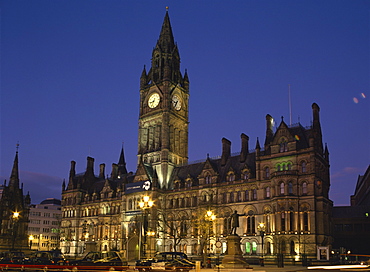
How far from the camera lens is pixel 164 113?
320ft

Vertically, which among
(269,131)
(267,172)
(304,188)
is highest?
(269,131)

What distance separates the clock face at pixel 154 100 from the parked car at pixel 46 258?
186ft

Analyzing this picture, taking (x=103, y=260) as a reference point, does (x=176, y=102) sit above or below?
above

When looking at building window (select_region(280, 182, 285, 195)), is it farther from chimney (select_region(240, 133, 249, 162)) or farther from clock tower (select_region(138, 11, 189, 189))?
clock tower (select_region(138, 11, 189, 189))

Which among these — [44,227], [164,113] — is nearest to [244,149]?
[164,113]

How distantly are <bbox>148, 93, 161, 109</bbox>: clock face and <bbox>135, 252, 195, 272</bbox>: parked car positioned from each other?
196ft

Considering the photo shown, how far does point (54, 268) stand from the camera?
3812cm

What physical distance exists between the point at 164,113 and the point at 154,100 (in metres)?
6.24

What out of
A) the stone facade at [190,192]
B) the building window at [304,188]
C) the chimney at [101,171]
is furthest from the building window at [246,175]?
the chimney at [101,171]

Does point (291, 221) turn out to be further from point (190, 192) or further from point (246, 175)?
point (190, 192)

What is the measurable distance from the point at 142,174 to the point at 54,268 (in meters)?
55.8

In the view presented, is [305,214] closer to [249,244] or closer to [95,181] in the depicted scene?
[249,244]

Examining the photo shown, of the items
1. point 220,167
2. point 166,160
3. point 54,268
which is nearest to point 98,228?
point 166,160

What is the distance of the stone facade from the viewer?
70000 millimetres
